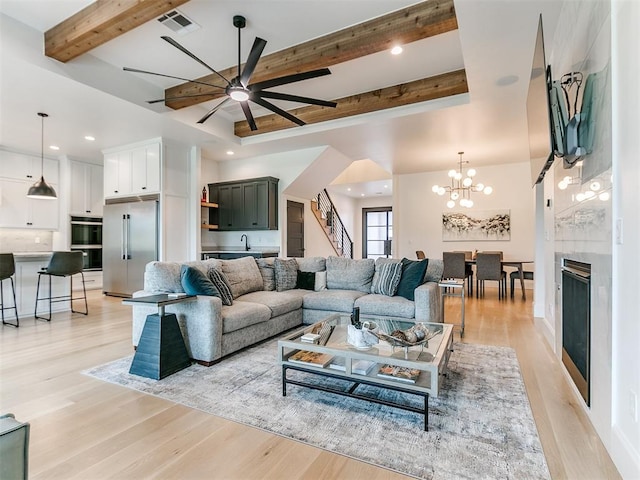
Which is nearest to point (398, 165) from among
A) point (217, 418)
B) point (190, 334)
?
point (190, 334)

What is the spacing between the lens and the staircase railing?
917 cm

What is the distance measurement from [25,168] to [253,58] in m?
6.44

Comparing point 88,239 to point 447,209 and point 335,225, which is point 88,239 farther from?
point 447,209

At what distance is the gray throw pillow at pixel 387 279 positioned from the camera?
12.6 feet

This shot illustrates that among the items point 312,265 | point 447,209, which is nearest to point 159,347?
point 312,265

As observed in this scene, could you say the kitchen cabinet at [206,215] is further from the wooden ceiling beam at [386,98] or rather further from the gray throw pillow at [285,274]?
the gray throw pillow at [285,274]

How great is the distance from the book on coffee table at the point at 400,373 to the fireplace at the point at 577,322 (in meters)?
1.06

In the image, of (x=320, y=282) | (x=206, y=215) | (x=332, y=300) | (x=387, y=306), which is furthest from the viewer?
(x=206, y=215)

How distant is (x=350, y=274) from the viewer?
4309 millimetres

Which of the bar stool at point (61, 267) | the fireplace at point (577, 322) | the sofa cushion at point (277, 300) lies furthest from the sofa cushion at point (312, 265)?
the bar stool at point (61, 267)

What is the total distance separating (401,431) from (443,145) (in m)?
5.30

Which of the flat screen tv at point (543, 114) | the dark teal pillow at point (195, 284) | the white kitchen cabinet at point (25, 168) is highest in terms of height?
the white kitchen cabinet at point (25, 168)

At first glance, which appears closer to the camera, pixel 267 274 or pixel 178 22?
pixel 178 22

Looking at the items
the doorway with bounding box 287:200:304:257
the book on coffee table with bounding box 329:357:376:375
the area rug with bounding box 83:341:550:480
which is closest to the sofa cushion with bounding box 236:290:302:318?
the area rug with bounding box 83:341:550:480
